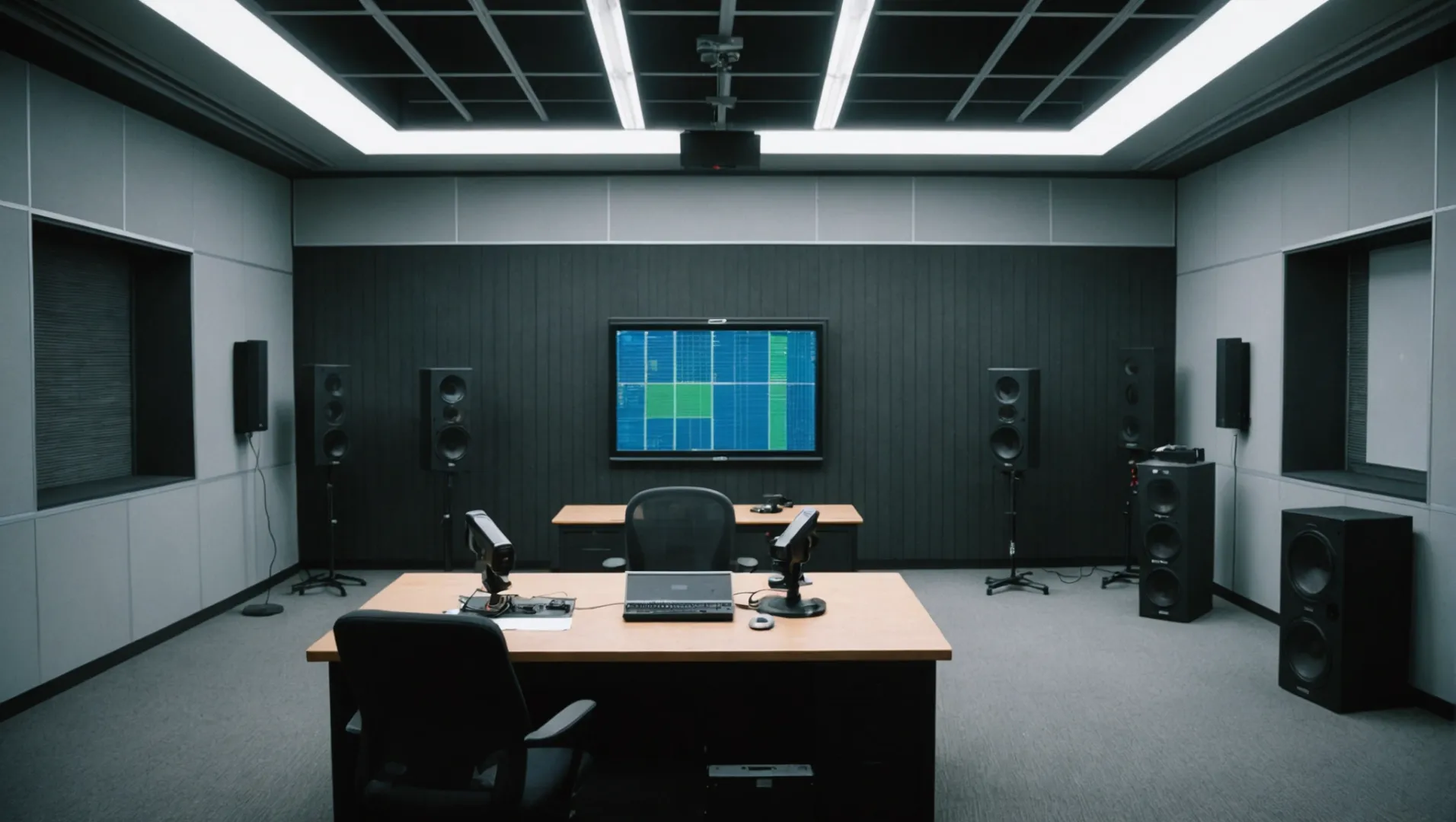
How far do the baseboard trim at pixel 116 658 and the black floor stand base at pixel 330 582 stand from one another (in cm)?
28

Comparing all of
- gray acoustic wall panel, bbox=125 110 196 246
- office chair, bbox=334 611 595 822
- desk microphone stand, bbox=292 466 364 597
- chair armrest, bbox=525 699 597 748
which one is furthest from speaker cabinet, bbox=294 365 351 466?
chair armrest, bbox=525 699 597 748

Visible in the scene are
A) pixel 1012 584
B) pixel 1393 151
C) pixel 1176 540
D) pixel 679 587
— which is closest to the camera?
pixel 679 587

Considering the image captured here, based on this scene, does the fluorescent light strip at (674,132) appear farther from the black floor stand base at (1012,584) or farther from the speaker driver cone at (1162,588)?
the black floor stand base at (1012,584)

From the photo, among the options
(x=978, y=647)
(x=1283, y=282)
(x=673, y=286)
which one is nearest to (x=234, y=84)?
(x=673, y=286)

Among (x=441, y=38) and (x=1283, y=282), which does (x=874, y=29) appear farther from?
(x=1283, y=282)

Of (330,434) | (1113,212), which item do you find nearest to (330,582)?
(330,434)

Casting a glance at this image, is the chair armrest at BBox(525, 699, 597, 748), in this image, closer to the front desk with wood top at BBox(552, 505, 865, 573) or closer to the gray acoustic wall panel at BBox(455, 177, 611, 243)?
the front desk with wood top at BBox(552, 505, 865, 573)

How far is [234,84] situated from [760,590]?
356 centimetres

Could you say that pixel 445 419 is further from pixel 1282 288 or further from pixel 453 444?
pixel 1282 288

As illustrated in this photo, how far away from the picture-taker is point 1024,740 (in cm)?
315

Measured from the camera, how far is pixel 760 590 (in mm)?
2803

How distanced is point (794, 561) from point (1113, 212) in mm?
4526

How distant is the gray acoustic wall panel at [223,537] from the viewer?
15.4ft

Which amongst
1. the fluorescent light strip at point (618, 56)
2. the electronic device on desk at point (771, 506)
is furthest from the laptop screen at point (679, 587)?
the fluorescent light strip at point (618, 56)
